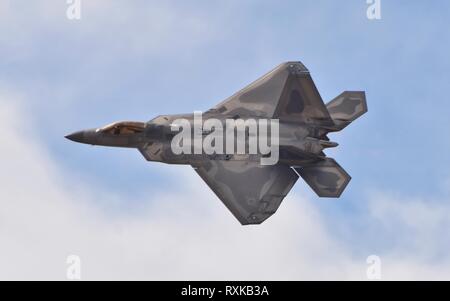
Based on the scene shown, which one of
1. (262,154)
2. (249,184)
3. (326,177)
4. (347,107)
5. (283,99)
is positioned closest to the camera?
(249,184)

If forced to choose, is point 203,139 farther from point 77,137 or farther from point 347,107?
point 347,107

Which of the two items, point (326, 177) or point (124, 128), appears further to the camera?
point (326, 177)

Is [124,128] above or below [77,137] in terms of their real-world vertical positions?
above

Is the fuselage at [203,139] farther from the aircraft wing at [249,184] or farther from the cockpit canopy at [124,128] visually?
the aircraft wing at [249,184]

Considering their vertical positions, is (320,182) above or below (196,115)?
below

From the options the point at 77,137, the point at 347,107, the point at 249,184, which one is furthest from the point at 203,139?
the point at 347,107

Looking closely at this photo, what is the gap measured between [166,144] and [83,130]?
4359mm

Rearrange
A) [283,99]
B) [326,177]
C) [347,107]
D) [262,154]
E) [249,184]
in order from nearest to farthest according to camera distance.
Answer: [249,184]
[262,154]
[326,177]
[283,99]
[347,107]

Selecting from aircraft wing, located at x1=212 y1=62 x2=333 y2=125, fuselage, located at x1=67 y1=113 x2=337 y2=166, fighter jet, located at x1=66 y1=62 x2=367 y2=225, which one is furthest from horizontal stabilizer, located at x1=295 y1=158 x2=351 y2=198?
aircraft wing, located at x1=212 y1=62 x2=333 y2=125

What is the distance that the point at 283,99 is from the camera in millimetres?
44750

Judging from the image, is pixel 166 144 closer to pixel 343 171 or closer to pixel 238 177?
pixel 238 177

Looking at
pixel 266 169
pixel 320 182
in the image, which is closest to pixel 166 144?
pixel 266 169

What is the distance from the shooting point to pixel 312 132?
44.4 metres

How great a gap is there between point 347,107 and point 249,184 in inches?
279
